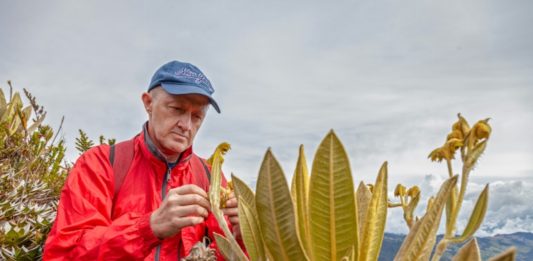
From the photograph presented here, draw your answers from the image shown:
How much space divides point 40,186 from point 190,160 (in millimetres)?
1664

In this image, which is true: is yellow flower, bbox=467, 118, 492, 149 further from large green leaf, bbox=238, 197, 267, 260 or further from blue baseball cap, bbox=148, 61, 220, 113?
blue baseball cap, bbox=148, 61, 220, 113

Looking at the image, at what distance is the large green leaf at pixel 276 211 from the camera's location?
3.42 feet

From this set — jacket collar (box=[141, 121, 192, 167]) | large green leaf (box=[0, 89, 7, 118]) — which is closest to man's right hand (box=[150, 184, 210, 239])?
jacket collar (box=[141, 121, 192, 167])

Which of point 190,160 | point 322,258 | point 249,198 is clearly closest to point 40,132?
point 190,160

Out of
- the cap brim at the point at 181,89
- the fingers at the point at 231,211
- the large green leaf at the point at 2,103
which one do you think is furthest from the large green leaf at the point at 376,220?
the large green leaf at the point at 2,103

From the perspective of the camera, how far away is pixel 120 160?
265 centimetres

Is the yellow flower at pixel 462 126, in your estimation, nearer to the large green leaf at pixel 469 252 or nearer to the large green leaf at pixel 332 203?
the large green leaf at pixel 469 252

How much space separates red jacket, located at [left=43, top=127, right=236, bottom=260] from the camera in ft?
6.52

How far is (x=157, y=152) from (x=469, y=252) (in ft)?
6.58

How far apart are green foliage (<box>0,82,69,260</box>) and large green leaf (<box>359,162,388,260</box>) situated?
8.06ft

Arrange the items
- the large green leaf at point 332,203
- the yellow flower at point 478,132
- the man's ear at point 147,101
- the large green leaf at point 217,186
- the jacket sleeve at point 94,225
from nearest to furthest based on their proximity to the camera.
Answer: the large green leaf at point 332,203 < the yellow flower at point 478,132 < the large green leaf at point 217,186 < the jacket sleeve at point 94,225 < the man's ear at point 147,101

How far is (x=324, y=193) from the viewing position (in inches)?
40.1

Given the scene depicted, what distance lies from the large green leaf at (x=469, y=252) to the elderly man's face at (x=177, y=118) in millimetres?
1720

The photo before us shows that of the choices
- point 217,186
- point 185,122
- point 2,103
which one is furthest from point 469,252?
point 2,103
